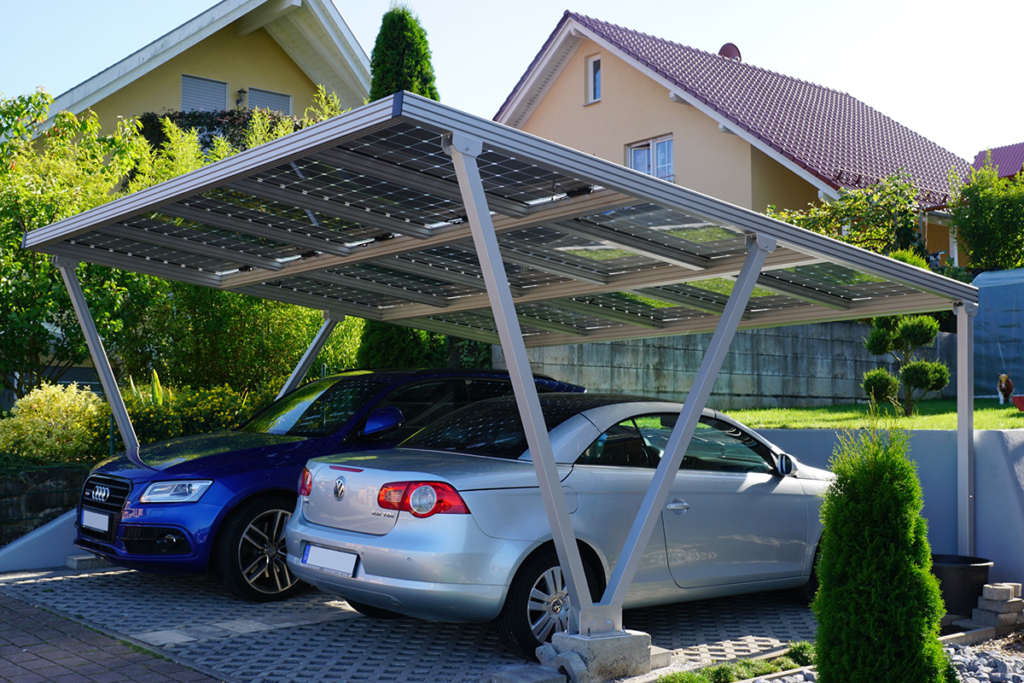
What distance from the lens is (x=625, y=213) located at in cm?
574

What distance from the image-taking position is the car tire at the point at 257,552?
21.8 feet

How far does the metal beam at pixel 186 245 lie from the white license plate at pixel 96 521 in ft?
6.95

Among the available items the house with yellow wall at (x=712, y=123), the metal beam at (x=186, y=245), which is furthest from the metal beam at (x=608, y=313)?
the house with yellow wall at (x=712, y=123)

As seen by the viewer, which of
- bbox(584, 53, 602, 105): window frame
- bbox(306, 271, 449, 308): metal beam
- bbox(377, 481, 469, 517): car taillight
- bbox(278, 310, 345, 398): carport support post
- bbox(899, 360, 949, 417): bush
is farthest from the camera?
bbox(584, 53, 602, 105): window frame

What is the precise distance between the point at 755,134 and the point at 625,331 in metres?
11.1

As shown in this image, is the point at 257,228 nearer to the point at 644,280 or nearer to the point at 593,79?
the point at 644,280

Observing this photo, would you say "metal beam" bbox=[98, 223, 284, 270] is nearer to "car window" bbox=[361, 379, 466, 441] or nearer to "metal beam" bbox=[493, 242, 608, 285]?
"car window" bbox=[361, 379, 466, 441]

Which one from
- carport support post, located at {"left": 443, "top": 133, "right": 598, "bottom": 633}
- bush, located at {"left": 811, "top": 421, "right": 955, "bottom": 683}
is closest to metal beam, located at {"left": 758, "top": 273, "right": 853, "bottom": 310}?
bush, located at {"left": 811, "top": 421, "right": 955, "bottom": 683}

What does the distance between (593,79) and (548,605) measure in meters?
20.5

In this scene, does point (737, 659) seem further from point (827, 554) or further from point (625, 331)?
point (625, 331)

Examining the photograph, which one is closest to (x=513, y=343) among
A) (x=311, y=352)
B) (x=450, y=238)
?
(x=450, y=238)

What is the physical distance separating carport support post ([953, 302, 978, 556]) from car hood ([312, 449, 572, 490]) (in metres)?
3.65

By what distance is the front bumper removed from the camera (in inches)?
192

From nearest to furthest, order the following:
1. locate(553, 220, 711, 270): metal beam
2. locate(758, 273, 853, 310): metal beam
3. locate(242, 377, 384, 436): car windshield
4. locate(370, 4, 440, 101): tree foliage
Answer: locate(553, 220, 711, 270): metal beam, locate(758, 273, 853, 310): metal beam, locate(242, 377, 384, 436): car windshield, locate(370, 4, 440, 101): tree foliage
